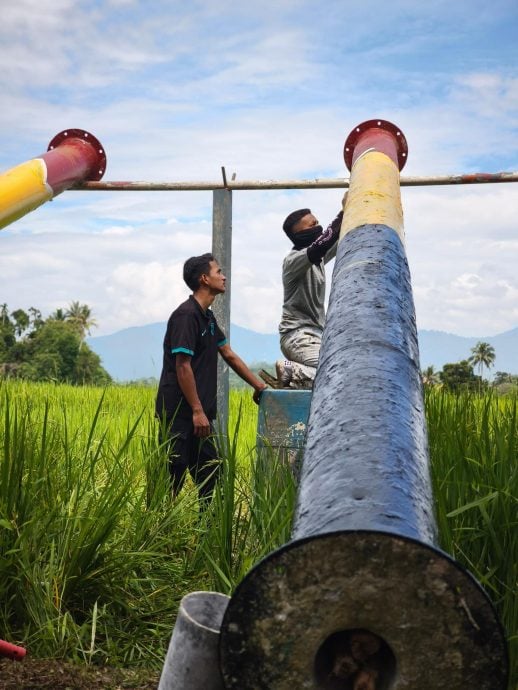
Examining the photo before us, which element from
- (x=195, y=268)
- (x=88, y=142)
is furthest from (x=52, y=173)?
(x=195, y=268)

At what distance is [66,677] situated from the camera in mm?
3156

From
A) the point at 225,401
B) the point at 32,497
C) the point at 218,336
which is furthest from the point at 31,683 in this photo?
the point at 225,401

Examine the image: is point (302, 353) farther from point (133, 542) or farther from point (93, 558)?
point (93, 558)

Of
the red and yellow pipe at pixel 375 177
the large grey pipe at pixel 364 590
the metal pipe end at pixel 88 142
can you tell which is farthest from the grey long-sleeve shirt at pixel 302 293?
the large grey pipe at pixel 364 590

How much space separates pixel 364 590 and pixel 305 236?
15.9 feet

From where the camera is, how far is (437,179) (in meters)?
6.74

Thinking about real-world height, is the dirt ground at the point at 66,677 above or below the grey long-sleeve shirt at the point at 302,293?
below

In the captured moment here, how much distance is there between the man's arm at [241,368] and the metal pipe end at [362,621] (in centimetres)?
433

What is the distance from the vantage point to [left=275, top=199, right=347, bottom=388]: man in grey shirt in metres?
6.25

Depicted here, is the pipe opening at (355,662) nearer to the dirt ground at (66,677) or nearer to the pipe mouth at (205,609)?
the pipe mouth at (205,609)

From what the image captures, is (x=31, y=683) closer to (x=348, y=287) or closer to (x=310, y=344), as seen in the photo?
Result: (x=348, y=287)

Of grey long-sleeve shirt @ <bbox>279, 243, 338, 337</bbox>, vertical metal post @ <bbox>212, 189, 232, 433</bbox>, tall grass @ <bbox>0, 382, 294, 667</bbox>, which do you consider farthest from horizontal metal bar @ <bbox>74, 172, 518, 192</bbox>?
tall grass @ <bbox>0, 382, 294, 667</bbox>

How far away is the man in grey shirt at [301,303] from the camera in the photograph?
20.5 ft

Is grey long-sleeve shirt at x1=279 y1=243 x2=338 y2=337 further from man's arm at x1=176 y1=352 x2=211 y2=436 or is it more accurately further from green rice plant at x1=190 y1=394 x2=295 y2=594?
green rice plant at x1=190 y1=394 x2=295 y2=594
